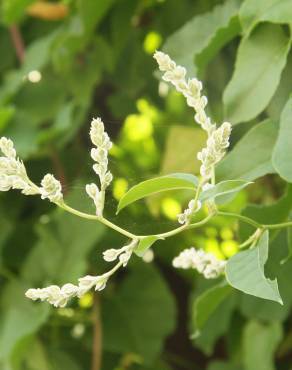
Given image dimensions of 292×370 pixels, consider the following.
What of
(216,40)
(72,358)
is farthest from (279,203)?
(72,358)

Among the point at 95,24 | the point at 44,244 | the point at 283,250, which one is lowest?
the point at 283,250

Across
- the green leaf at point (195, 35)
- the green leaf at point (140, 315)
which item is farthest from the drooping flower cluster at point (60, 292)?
the green leaf at point (140, 315)

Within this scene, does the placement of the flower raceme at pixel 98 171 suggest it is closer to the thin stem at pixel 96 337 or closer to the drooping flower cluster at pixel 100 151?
the drooping flower cluster at pixel 100 151

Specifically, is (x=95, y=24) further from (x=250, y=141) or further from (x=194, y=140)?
(x=250, y=141)

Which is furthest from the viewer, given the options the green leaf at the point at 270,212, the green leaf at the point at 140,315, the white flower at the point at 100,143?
the green leaf at the point at 140,315

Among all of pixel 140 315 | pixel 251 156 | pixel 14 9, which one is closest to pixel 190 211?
pixel 251 156

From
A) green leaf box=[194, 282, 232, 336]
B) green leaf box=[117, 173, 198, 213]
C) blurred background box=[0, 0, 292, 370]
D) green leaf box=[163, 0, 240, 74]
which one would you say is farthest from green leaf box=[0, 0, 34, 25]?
green leaf box=[117, 173, 198, 213]
